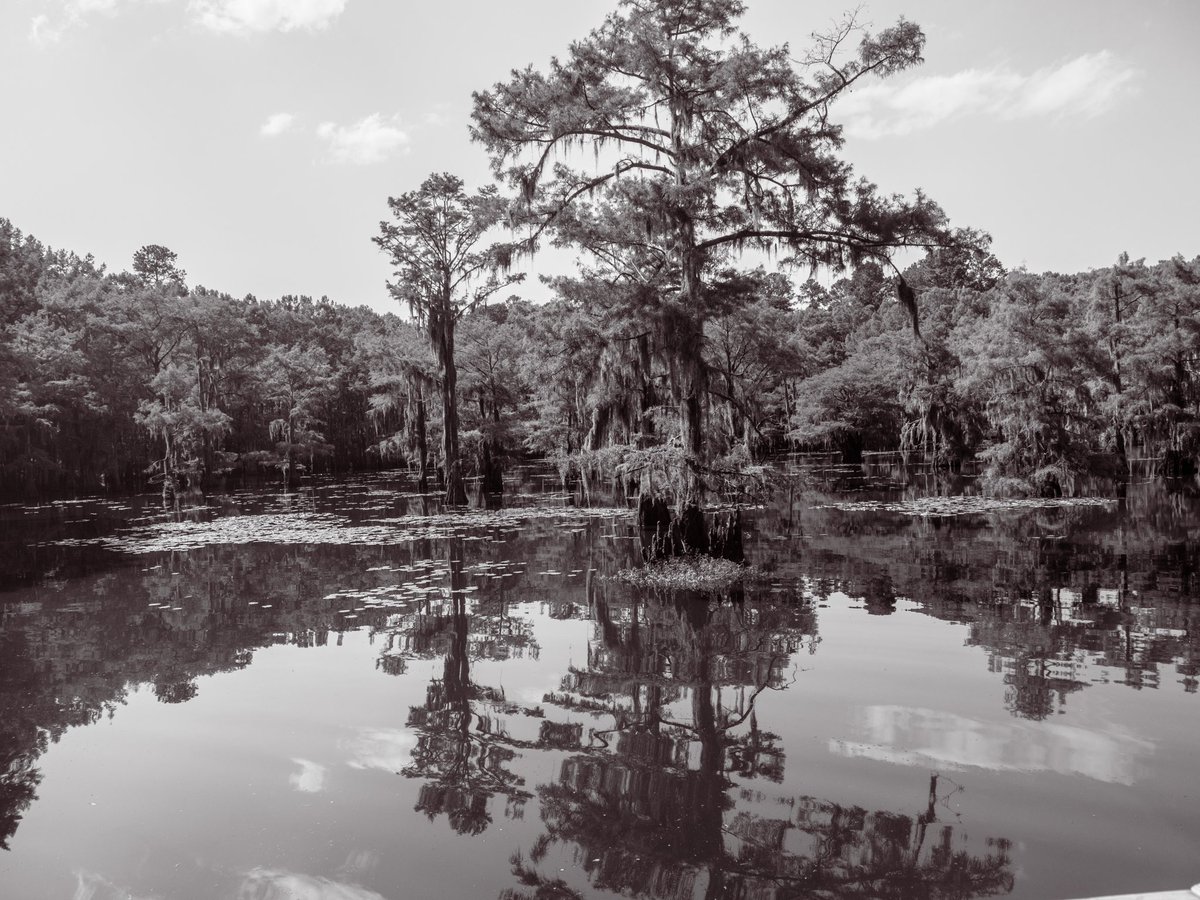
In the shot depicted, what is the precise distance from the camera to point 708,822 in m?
4.62

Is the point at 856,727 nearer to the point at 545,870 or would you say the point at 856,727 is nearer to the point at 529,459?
the point at 545,870

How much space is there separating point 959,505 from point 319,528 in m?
17.8

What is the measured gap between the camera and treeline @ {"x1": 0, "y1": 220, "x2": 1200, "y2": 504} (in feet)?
65.4

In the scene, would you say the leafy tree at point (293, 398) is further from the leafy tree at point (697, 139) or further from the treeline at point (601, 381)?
the leafy tree at point (697, 139)

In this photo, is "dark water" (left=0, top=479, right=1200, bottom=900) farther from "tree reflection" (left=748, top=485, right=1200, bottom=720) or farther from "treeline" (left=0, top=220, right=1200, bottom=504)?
"treeline" (left=0, top=220, right=1200, bottom=504)

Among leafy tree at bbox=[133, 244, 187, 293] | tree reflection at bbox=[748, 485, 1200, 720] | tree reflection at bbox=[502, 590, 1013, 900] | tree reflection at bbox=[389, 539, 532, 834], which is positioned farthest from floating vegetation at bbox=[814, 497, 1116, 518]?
leafy tree at bbox=[133, 244, 187, 293]

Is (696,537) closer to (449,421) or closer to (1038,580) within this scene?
(1038,580)

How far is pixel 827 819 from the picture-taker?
460 centimetres

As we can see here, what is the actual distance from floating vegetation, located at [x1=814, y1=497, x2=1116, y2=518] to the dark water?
27.9ft

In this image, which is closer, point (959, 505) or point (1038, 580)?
point (1038, 580)

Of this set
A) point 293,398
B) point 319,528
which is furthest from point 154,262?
point 319,528

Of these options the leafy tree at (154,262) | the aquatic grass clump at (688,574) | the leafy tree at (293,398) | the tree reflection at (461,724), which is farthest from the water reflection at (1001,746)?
the leafy tree at (154,262)

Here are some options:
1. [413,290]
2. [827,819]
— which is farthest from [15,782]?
[413,290]

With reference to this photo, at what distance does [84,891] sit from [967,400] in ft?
134
